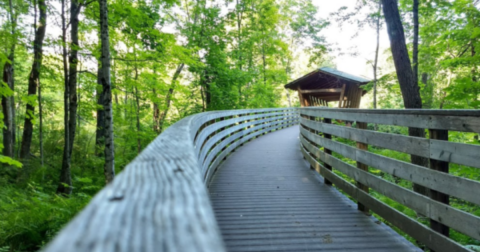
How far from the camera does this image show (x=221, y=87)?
15477mm

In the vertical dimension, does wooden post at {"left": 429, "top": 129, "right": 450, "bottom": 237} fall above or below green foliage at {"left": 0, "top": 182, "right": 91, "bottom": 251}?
above

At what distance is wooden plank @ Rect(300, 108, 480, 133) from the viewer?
8.35ft

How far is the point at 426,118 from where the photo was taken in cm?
299

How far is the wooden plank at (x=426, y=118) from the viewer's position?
2545 millimetres

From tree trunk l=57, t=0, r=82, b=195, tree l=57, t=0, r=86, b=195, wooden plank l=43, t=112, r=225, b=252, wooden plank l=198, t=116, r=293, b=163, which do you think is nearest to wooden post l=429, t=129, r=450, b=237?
wooden plank l=198, t=116, r=293, b=163

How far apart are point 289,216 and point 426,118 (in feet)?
6.77

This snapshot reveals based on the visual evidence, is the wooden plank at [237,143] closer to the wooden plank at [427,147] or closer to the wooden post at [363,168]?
the wooden post at [363,168]

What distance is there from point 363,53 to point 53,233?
57.9 ft

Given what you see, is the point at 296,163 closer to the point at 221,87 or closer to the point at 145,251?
the point at 145,251

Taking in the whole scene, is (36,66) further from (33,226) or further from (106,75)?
(33,226)

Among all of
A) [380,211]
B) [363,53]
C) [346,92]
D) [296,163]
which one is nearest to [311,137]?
[296,163]

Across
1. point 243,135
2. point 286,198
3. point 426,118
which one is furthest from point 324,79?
point 426,118

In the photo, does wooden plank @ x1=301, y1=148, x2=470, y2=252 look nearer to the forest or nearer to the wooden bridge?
the wooden bridge

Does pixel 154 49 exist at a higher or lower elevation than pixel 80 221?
higher
